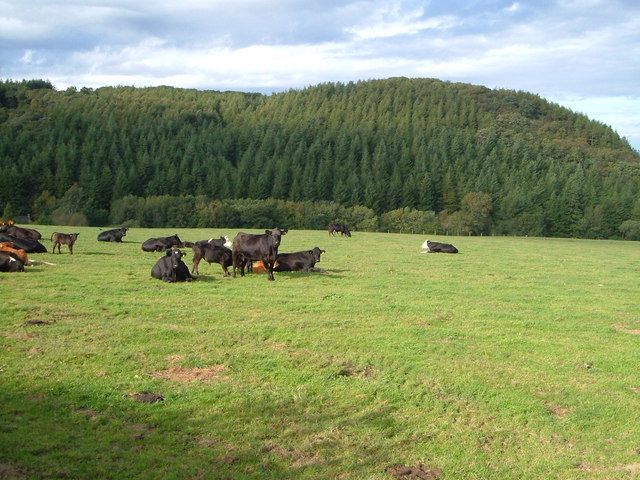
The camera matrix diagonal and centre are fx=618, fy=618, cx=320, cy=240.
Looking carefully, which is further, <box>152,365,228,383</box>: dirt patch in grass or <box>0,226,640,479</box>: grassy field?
<box>152,365,228,383</box>: dirt patch in grass

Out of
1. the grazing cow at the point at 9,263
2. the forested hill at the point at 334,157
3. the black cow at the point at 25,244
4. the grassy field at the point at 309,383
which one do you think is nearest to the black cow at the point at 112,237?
the black cow at the point at 25,244

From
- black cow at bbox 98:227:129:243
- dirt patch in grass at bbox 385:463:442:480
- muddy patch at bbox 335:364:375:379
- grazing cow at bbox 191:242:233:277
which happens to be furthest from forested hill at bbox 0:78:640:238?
dirt patch in grass at bbox 385:463:442:480

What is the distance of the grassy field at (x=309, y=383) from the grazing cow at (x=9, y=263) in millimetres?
1811

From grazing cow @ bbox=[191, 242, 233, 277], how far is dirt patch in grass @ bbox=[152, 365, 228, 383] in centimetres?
1061

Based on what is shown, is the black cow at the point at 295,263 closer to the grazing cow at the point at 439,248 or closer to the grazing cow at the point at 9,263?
the grazing cow at the point at 9,263

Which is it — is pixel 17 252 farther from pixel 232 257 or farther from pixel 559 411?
pixel 559 411

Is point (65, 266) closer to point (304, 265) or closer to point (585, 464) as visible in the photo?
point (304, 265)

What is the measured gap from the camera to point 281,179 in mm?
114438

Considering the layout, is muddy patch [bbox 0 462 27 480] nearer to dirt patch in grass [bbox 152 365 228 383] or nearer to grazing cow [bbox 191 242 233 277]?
dirt patch in grass [bbox 152 365 228 383]

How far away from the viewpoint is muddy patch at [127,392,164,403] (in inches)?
350

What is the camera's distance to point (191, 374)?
10.1 m

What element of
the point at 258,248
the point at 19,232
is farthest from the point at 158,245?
the point at 258,248

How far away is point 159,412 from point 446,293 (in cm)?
1173

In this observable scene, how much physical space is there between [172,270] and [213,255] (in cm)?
281
